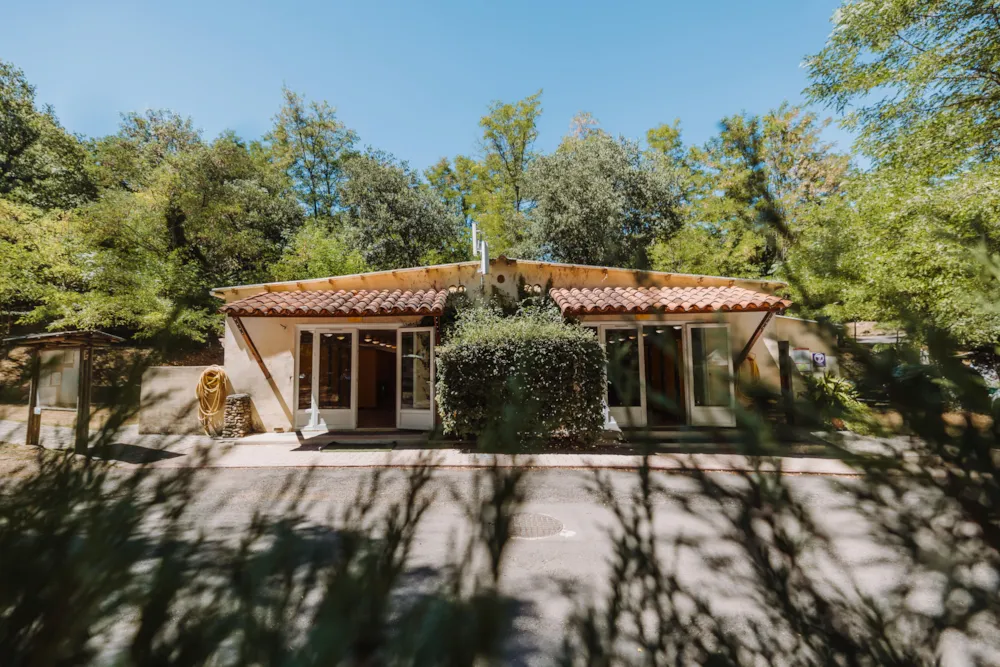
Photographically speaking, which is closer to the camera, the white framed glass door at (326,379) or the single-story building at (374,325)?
the single-story building at (374,325)

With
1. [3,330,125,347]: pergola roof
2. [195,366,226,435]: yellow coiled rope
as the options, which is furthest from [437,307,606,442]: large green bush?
[195,366,226,435]: yellow coiled rope

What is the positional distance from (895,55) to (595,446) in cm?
1174

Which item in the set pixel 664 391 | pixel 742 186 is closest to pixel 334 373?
pixel 664 391

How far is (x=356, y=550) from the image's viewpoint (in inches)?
53.4

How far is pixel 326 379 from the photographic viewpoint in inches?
480

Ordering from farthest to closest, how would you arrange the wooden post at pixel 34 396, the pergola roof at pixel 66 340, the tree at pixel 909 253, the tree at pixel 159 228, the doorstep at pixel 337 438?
the tree at pixel 159 228
the doorstep at pixel 337 438
the pergola roof at pixel 66 340
the wooden post at pixel 34 396
the tree at pixel 909 253

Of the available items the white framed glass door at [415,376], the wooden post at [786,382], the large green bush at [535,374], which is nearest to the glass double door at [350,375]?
the white framed glass door at [415,376]

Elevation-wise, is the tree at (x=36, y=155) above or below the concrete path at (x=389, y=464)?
above

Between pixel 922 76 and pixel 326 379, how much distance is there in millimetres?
15998

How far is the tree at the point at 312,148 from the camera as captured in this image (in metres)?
30.3

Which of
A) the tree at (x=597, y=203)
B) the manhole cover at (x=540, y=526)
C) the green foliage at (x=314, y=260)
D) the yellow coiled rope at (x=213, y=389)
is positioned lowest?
the manhole cover at (x=540, y=526)

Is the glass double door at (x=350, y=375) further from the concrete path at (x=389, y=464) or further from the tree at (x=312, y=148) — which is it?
the tree at (x=312, y=148)

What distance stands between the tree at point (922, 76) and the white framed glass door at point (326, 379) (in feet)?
47.4

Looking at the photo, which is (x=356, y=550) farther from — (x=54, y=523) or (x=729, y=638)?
(x=729, y=638)
